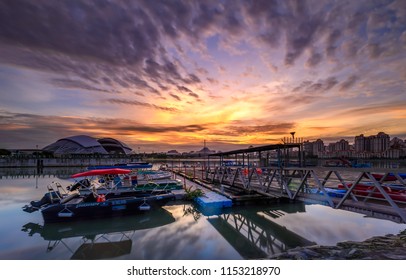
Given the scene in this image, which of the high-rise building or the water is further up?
the high-rise building

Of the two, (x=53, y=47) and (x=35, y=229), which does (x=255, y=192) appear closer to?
(x=35, y=229)

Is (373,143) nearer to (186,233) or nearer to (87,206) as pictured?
(186,233)

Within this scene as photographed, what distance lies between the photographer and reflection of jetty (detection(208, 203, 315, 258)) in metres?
8.23

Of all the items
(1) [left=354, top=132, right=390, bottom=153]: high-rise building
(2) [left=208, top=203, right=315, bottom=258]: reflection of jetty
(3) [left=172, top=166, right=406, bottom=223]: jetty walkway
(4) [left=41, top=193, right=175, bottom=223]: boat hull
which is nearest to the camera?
(3) [left=172, top=166, right=406, bottom=223]: jetty walkway

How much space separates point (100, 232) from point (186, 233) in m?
3.63

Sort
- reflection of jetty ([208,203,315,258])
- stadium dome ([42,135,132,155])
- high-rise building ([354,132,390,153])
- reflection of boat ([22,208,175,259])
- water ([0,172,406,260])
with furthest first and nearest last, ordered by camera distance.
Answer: stadium dome ([42,135,132,155]) < high-rise building ([354,132,390,153]) < reflection of boat ([22,208,175,259]) < reflection of jetty ([208,203,315,258]) < water ([0,172,406,260])

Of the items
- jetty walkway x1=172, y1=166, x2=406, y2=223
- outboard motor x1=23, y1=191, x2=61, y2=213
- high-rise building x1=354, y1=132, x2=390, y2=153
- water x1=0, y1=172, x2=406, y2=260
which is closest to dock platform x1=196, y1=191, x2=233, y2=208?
water x1=0, y1=172, x2=406, y2=260

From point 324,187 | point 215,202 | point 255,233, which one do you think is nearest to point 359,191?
point 255,233

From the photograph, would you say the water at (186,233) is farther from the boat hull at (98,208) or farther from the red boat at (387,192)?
the red boat at (387,192)

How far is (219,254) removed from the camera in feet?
25.0

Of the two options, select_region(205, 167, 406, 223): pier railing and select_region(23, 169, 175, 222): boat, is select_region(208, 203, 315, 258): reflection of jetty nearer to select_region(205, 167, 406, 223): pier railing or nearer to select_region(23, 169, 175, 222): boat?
select_region(205, 167, 406, 223): pier railing

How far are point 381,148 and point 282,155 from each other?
50.2 ft

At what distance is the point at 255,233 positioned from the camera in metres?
9.86
